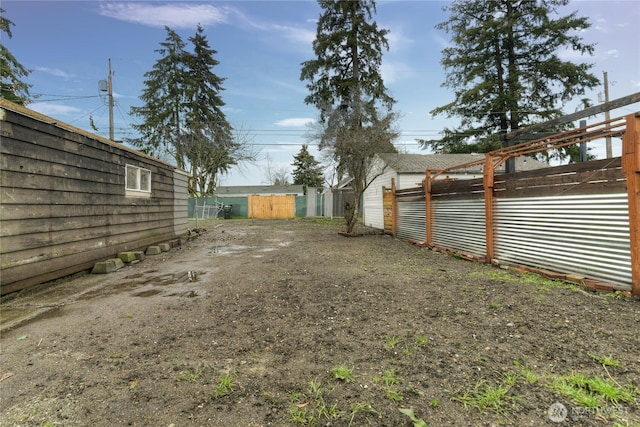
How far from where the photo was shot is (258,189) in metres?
35.0

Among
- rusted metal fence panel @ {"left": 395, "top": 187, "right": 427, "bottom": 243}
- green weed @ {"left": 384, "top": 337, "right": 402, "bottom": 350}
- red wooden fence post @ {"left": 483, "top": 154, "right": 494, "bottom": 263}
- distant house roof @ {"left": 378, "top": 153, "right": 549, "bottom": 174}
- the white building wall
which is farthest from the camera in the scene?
the white building wall

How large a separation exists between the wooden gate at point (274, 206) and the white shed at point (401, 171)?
730 cm

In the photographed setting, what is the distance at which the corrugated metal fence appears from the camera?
3.53 m

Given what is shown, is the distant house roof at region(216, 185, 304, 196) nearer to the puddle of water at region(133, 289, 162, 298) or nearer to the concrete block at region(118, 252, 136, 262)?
the concrete block at region(118, 252, 136, 262)

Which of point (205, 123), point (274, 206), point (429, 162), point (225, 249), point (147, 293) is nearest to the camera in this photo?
point (147, 293)

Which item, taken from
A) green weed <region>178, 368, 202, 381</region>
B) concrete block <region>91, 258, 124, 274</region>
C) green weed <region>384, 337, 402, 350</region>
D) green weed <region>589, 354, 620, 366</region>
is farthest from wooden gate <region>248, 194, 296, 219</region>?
green weed <region>589, 354, 620, 366</region>

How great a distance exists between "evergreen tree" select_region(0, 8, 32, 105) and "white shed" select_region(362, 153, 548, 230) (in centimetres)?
1712

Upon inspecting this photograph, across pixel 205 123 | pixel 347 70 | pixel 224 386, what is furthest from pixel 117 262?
pixel 205 123

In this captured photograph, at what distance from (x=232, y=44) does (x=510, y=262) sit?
10.2 metres

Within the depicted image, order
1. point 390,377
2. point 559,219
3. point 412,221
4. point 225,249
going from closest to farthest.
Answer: point 390,377 < point 559,219 < point 225,249 < point 412,221

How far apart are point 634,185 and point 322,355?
13.1 feet

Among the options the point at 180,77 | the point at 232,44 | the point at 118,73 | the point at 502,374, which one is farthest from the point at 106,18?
the point at 180,77

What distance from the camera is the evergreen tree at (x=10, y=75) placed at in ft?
43.9

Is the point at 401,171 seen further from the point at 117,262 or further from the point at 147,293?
the point at 147,293
